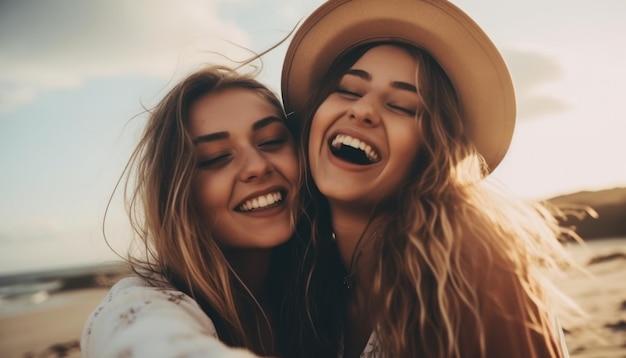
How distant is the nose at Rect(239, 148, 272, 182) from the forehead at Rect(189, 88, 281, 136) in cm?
14

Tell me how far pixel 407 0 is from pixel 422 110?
0.63 m

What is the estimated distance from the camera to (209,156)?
2795mm

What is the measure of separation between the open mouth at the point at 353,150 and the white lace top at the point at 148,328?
3.44 ft

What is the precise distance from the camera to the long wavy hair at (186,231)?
2.62m

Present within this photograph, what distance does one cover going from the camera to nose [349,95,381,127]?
256cm

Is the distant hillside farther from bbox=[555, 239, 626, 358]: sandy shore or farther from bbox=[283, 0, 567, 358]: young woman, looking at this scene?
bbox=[283, 0, 567, 358]: young woman

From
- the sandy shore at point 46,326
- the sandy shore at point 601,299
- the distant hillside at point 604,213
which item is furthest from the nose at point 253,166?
the distant hillside at point 604,213

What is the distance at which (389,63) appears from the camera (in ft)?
8.96

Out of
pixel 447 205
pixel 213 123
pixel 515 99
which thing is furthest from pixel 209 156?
pixel 515 99

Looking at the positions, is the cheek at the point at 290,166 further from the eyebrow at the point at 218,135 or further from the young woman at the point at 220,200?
the eyebrow at the point at 218,135

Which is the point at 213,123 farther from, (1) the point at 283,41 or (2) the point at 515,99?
(2) the point at 515,99

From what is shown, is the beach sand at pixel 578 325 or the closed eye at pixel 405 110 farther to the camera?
the beach sand at pixel 578 325

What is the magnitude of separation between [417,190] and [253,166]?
0.81m

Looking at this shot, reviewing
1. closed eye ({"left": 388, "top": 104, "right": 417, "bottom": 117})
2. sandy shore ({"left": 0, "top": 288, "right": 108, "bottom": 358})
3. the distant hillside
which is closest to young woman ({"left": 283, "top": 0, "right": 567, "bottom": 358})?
closed eye ({"left": 388, "top": 104, "right": 417, "bottom": 117})
